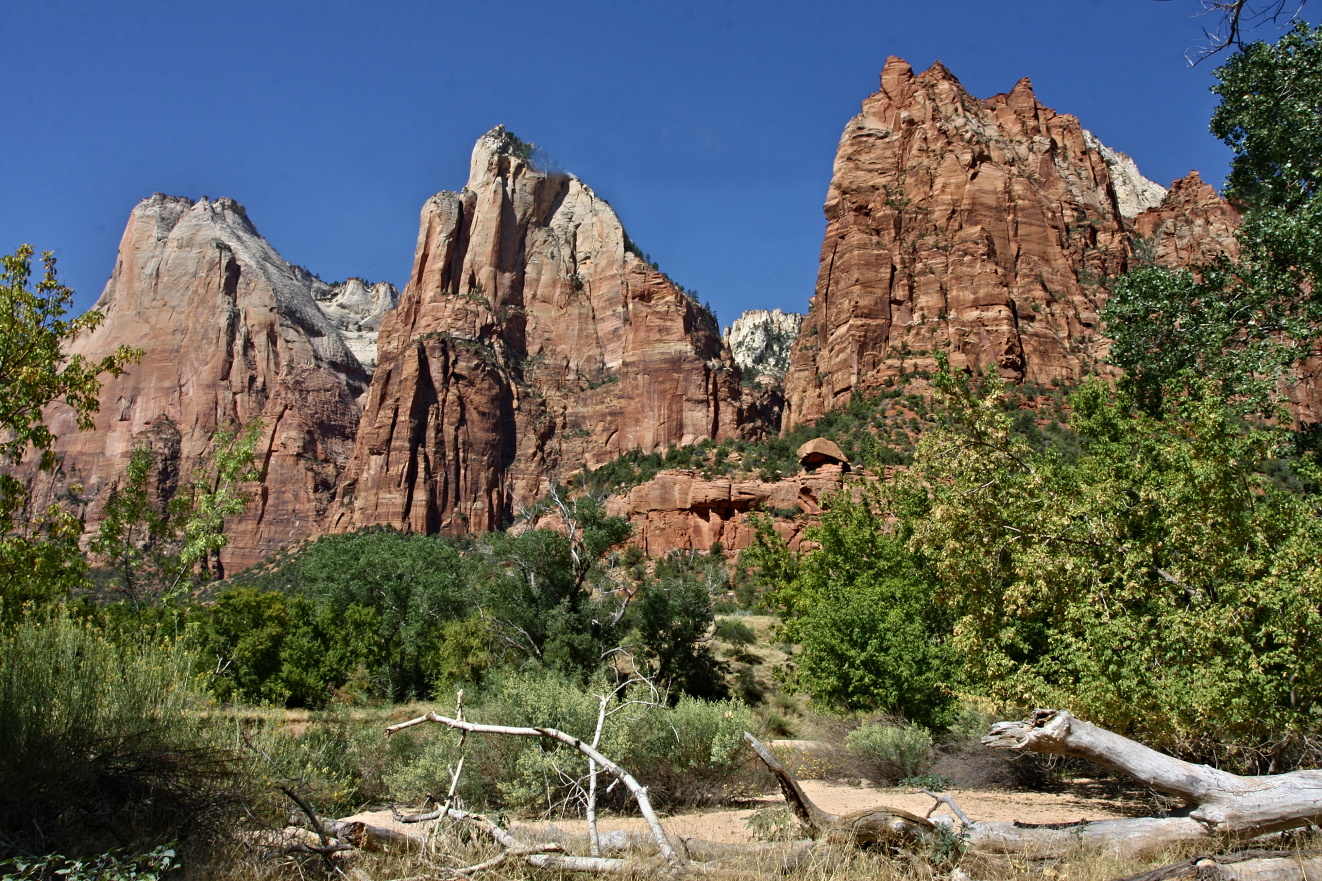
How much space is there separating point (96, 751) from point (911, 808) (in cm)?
927

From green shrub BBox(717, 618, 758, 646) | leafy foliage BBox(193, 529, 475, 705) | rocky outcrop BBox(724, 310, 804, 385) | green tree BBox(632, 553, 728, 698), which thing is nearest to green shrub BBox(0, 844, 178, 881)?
leafy foliage BBox(193, 529, 475, 705)

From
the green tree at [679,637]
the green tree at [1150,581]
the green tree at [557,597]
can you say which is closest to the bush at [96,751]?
the green tree at [1150,581]

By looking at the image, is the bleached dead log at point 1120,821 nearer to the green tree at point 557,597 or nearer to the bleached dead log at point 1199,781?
the bleached dead log at point 1199,781

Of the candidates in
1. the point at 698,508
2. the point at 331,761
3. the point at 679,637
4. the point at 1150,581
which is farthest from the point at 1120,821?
the point at 698,508

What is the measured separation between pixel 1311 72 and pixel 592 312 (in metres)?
92.1

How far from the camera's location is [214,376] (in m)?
102

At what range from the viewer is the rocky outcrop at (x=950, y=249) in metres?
63.8

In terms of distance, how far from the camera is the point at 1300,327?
1269 centimetres

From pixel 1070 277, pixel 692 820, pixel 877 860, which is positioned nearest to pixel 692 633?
pixel 692 820

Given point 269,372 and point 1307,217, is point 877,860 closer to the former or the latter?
point 1307,217

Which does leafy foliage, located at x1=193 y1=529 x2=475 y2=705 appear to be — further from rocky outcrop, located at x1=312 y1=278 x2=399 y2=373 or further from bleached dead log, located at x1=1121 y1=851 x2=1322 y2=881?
rocky outcrop, located at x1=312 y1=278 x2=399 y2=373

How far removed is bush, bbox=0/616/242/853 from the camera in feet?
21.6

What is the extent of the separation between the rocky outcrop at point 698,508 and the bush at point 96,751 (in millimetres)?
44496

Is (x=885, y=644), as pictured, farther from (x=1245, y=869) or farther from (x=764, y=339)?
(x=764, y=339)
